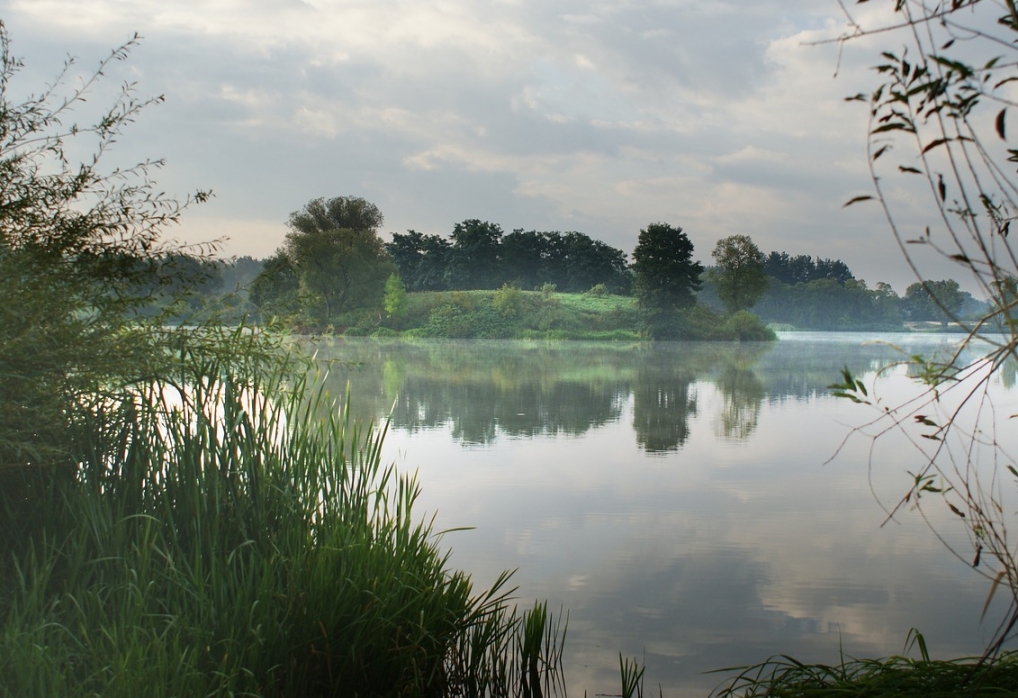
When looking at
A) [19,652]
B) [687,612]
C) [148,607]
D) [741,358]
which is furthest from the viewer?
[741,358]

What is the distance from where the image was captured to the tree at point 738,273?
4697 cm

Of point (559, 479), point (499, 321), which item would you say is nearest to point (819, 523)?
point (559, 479)

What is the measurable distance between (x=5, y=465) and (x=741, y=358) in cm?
2745

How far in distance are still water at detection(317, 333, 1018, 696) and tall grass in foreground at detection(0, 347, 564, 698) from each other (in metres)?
0.65

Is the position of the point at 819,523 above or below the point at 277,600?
below

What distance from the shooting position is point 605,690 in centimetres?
420

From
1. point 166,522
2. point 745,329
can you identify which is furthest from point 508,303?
point 166,522

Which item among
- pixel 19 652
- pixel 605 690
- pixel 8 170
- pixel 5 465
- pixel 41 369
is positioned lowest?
pixel 605 690

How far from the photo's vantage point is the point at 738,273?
47.2 meters

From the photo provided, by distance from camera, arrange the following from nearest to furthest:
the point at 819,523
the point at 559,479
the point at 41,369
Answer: the point at 41,369, the point at 819,523, the point at 559,479

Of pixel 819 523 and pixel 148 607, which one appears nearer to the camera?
pixel 148 607

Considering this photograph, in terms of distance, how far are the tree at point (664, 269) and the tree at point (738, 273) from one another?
2.28 m

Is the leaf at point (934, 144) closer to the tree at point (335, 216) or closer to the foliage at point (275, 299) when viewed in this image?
the foliage at point (275, 299)

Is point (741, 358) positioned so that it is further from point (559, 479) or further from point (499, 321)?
point (559, 479)
